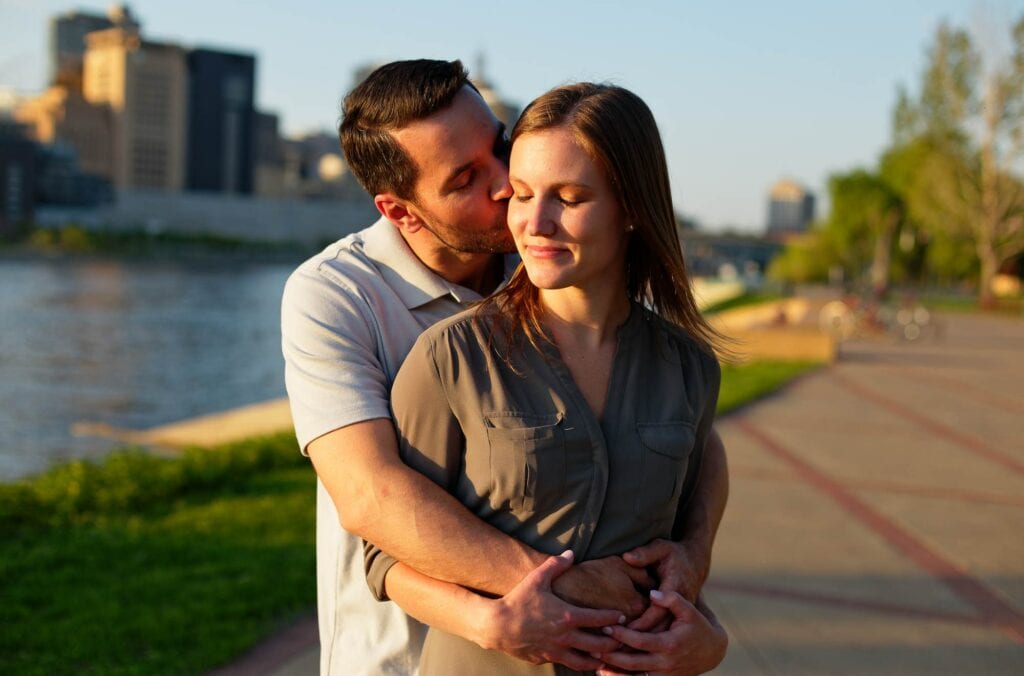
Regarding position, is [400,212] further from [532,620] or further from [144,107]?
[144,107]

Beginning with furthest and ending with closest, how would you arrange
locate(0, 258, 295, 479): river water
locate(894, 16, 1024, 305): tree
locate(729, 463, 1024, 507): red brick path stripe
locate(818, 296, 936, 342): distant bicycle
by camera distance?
locate(894, 16, 1024, 305): tree, locate(818, 296, 936, 342): distant bicycle, locate(0, 258, 295, 479): river water, locate(729, 463, 1024, 507): red brick path stripe

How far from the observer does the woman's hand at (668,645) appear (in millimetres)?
1646

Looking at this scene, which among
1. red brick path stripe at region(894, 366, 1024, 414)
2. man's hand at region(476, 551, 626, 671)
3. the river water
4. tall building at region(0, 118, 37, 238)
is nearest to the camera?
man's hand at region(476, 551, 626, 671)

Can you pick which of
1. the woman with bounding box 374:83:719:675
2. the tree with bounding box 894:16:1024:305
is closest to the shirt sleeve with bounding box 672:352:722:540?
the woman with bounding box 374:83:719:675

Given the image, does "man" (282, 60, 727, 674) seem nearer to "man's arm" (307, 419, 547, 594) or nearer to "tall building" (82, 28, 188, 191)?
"man's arm" (307, 419, 547, 594)

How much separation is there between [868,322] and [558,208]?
1868 centimetres

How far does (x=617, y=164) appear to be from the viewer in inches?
65.2

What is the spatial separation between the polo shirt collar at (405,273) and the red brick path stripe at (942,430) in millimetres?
6773

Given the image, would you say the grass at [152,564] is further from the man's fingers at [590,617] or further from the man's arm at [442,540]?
the man's fingers at [590,617]

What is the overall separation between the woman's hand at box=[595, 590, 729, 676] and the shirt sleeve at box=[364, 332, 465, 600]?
0.36 metres

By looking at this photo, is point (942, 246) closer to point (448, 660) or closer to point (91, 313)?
point (91, 313)

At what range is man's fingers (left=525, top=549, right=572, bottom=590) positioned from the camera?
1592 millimetres

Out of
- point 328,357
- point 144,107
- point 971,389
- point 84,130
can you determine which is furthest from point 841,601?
point 84,130

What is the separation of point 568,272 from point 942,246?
4883cm
